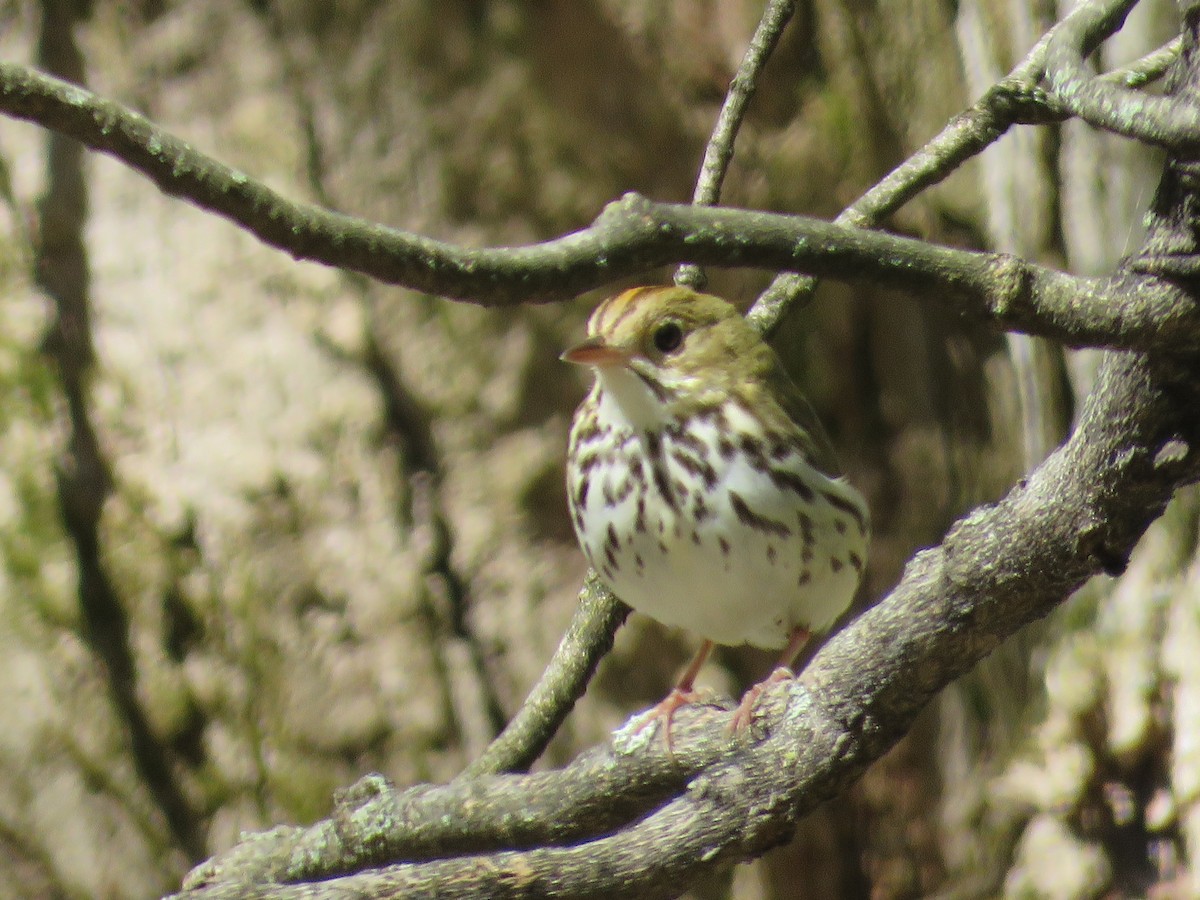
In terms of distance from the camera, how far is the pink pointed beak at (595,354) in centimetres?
223

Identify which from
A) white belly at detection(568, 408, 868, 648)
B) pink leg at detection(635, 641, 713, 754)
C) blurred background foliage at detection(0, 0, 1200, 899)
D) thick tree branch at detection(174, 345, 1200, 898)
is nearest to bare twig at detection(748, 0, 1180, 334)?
white belly at detection(568, 408, 868, 648)

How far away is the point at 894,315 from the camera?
4.21m

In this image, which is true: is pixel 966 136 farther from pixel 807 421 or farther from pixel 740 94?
pixel 807 421

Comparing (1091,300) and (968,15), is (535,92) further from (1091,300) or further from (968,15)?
(1091,300)

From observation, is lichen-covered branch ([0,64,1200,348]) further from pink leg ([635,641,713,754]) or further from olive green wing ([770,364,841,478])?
olive green wing ([770,364,841,478])

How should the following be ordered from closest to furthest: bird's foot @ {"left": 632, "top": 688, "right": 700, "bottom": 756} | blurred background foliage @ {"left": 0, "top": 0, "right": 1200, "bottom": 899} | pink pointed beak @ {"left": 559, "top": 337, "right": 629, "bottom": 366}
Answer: bird's foot @ {"left": 632, "top": 688, "right": 700, "bottom": 756}
pink pointed beak @ {"left": 559, "top": 337, "right": 629, "bottom": 366}
blurred background foliage @ {"left": 0, "top": 0, "right": 1200, "bottom": 899}

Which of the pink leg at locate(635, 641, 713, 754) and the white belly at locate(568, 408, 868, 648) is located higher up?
the white belly at locate(568, 408, 868, 648)

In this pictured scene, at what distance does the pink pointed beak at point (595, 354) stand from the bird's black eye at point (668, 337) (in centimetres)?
10

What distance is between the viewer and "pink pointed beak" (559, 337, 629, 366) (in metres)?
2.23

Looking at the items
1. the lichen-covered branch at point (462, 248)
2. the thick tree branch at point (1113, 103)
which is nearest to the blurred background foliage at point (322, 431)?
the thick tree branch at point (1113, 103)

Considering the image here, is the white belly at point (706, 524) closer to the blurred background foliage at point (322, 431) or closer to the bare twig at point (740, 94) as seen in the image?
the bare twig at point (740, 94)

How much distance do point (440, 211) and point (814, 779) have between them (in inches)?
93.5

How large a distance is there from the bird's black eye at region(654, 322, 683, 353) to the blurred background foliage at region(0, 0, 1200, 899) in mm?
1163

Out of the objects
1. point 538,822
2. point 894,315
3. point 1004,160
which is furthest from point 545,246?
point 1004,160
